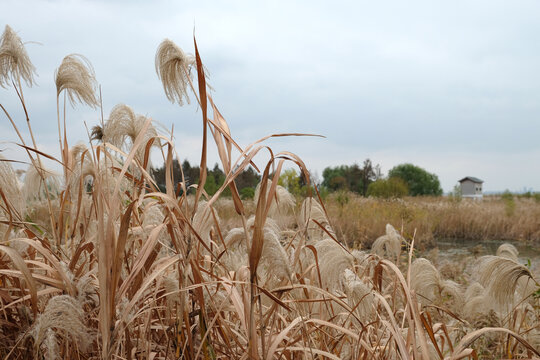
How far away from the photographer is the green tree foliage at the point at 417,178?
1861 inches

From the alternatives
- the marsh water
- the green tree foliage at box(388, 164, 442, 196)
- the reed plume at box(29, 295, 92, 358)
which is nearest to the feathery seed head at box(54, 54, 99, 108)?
the reed plume at box(29, 295, 92, 358)

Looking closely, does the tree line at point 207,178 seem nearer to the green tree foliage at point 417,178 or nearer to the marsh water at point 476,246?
the marsh water at point 476,246

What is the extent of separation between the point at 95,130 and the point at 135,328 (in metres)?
0.73

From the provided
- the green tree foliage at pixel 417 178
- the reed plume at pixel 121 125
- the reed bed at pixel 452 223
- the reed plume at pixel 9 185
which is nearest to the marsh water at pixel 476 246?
the reed bed at pixel 452 223

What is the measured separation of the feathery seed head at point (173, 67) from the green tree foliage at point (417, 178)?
47.6 meters

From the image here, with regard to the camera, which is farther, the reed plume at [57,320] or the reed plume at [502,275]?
the reed plume at [502,275]

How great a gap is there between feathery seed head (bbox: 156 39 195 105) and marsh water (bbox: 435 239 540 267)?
23.8ft

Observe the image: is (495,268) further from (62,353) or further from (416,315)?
(62,353)

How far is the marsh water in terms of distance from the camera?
8266 mm

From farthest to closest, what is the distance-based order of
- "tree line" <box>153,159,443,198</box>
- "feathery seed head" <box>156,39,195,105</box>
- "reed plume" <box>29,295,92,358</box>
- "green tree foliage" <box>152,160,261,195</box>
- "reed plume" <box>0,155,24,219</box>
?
"tree line" <box>153,159,443,198</box>
"green tree foliage" <box>152,160,261,195</box>
"reed plume" <box>0,155,24,219</box>
"feathery seed head" <box>156,39,195,105</box>
"reed plume" <box>29,295,92,358</box>

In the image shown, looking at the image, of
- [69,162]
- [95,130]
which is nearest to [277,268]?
[95,130]

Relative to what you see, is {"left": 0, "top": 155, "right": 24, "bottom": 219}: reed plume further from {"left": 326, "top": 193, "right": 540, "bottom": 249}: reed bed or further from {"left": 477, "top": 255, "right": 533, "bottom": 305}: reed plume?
{"left": 326, "top": 193, "right": 540, "bottom": 249}: reed bed

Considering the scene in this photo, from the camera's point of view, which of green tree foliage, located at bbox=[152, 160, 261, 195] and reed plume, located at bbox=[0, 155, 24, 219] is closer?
reed plume, located at bbox=[0, 155, 24, 219]

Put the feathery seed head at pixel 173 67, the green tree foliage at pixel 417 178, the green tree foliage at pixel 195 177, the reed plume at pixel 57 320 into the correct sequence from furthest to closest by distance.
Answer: the green tree foliage at pixel 417 178 < the green tree foliage at pixel 195 177 < the feathery seed head at pixel 173 67 < the reed plume at pixel 57 320
